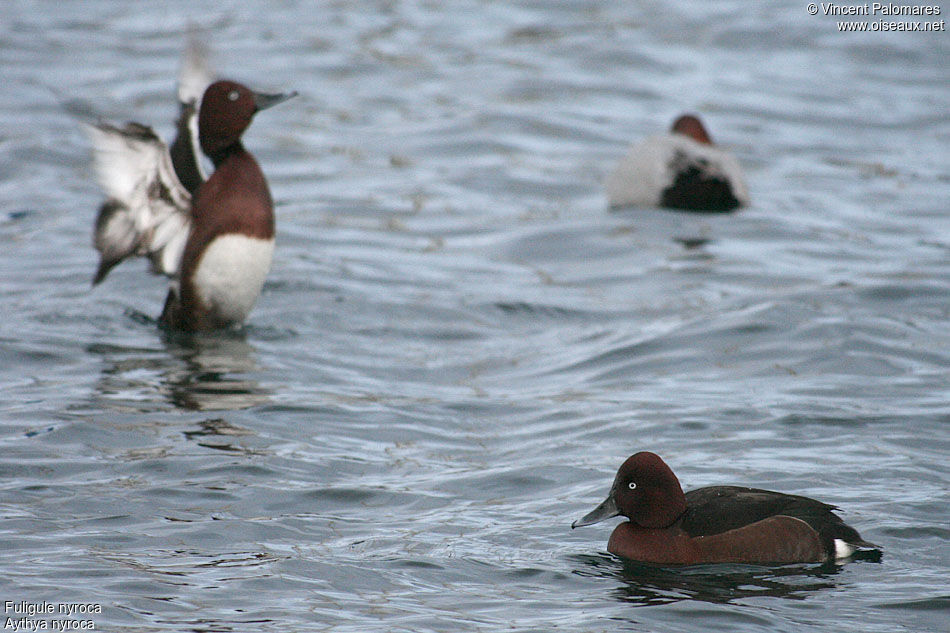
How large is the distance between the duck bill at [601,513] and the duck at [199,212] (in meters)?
3.96

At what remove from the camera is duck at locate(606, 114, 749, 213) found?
12836mm

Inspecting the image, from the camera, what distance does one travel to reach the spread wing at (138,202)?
29.7 ft

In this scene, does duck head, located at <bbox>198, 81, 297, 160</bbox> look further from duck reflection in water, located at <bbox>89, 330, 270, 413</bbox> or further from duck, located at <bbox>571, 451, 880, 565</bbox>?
duck, located at <bbox>571, 451, 880, 565</bbox>

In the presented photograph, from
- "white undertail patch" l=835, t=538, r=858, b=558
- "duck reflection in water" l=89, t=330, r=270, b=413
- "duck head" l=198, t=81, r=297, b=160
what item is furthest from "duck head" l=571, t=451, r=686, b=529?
"duck head" l=198, t=81, r=297, b=160

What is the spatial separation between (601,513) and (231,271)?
4.06 meters

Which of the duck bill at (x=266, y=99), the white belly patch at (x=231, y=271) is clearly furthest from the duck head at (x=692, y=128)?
the white belly patch at (x=231, y=271)

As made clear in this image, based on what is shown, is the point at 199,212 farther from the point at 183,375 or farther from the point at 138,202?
the point at 183,375

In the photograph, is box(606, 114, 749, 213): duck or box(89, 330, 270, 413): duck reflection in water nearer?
box(89, 330, 270, 413): duck reflection in water

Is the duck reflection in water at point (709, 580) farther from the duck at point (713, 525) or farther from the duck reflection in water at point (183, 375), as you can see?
the duck reflection in water at point (183, 375)

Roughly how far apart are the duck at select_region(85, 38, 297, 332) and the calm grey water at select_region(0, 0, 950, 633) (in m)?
0.39

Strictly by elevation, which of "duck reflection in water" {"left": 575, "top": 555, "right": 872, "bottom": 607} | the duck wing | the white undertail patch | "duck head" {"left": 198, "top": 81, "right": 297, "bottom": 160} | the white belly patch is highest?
"duck head" {"left": 198, "top": 81, "right": 297, "bottom": 160}

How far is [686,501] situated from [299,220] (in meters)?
7.53

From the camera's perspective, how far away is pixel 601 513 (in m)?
5.91

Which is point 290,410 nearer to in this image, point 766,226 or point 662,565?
point 662,565
